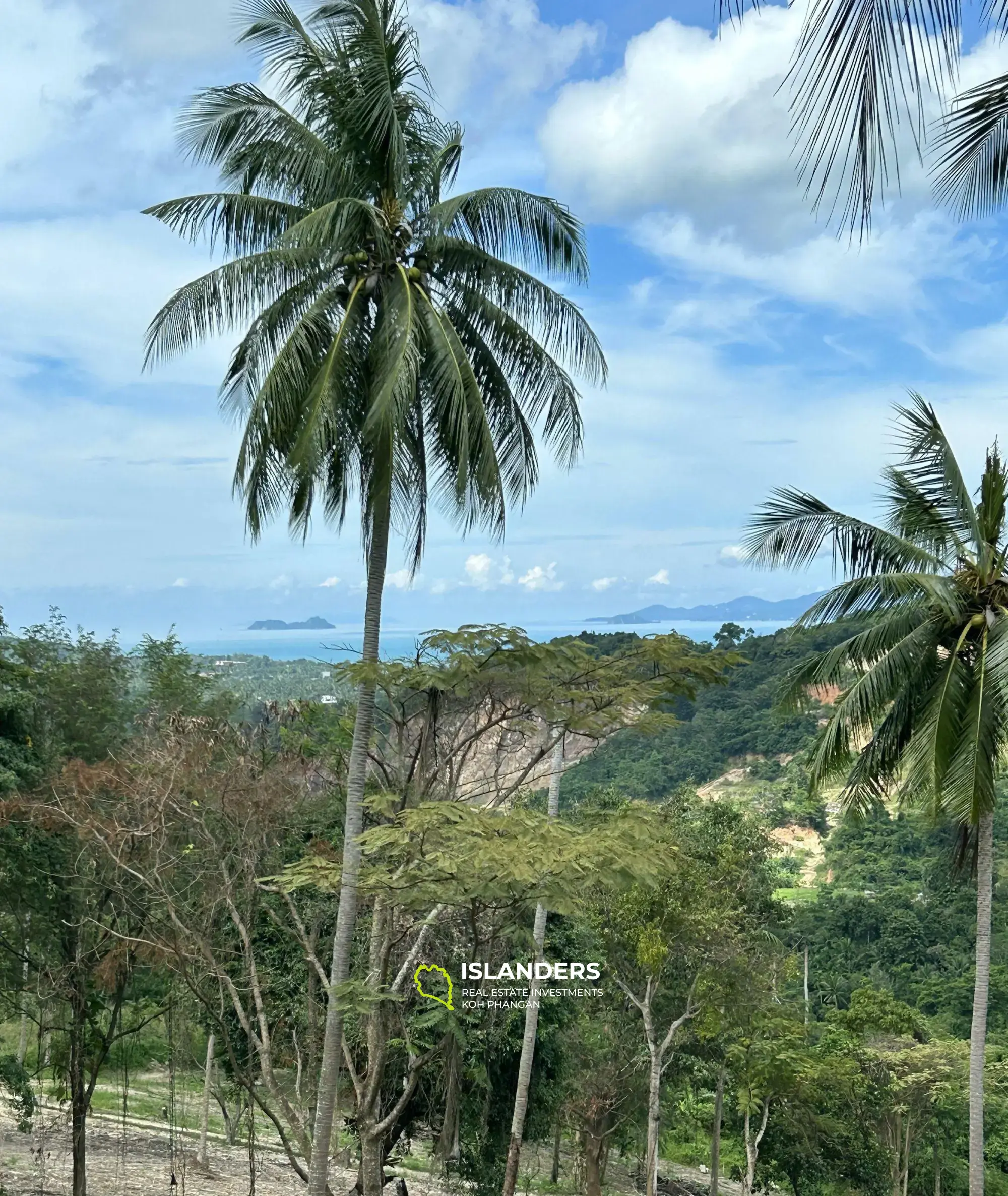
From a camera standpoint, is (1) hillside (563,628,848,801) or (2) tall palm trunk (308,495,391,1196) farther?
(1) hillside (563,628,848,801)

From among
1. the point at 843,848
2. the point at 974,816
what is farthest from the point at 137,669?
the point at 843,848

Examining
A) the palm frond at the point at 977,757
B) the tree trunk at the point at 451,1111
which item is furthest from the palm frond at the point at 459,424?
the tree trunk at the point at 451,1111

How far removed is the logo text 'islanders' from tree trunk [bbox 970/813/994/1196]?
4346 millimetres

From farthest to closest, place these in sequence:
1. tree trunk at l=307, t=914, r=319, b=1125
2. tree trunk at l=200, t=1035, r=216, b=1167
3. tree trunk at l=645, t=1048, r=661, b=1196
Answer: tree trunk at l=200, t=1035, r=216, b=1167
tree trunk at l=645, t=1048, r=661, b=1196
tree trunk at l=307, t=914, r=319, b=1125

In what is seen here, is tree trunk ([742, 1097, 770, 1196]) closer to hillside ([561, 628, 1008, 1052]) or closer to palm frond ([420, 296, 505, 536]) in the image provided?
hillside ([561, 628, 1008, 1052])

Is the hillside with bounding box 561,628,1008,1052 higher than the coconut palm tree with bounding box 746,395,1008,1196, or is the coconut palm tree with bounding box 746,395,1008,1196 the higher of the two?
the coconut palm tree with bounding box 746,395,1008,1196

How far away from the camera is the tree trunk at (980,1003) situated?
9.84 m

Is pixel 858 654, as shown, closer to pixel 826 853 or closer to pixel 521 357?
pixel 521 357

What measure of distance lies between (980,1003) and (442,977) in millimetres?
6125

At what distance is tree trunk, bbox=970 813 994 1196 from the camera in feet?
32.3

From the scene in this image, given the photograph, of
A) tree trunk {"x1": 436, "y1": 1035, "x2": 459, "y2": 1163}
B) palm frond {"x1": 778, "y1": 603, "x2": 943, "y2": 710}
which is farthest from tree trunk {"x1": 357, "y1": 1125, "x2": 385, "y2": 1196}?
palm frond {"x1": 778, "y1": 603, "x2": 943, "y2": 710}

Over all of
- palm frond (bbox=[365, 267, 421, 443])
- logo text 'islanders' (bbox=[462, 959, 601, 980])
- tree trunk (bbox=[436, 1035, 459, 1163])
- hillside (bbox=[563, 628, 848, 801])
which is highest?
palm frond (bbox=[365, 267, 421, 443])

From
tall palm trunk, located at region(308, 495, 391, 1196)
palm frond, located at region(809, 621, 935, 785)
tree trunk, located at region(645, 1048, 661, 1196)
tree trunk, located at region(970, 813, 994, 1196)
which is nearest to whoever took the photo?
tall palm trunk, located at region(308, 495, 391, 1196)

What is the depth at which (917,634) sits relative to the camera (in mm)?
10102
